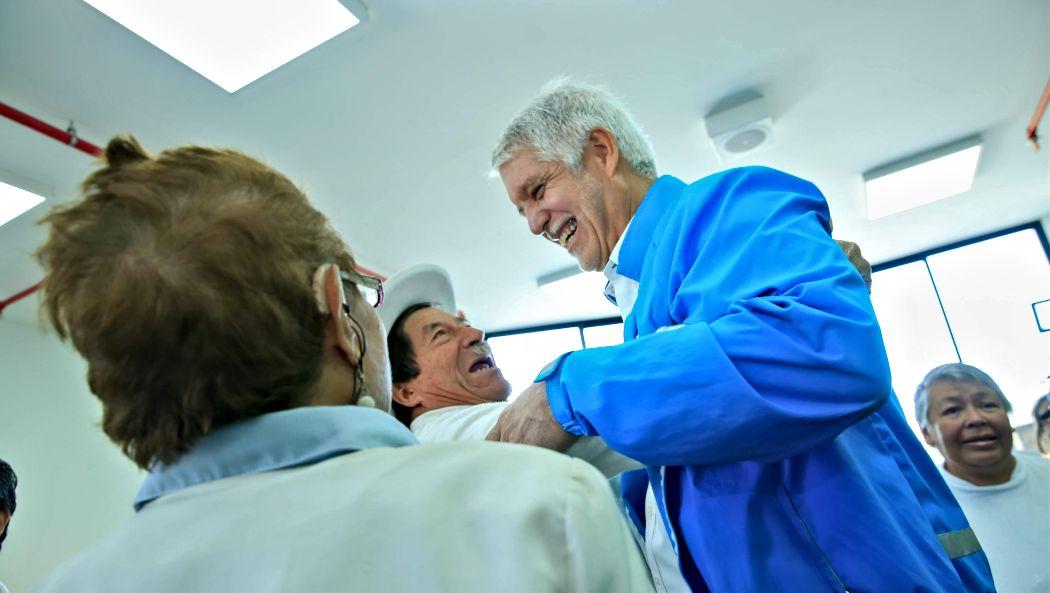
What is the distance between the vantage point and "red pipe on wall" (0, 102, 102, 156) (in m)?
2.87

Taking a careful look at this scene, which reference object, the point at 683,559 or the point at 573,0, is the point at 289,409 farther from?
the point at 573,0

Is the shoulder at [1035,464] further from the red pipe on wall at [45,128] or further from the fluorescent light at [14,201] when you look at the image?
the fluorescent light at [14,201]

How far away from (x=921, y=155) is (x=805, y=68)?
1.52 m

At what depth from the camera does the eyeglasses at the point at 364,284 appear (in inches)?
31.0

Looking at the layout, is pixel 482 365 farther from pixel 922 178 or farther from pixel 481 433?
pixel 922 178

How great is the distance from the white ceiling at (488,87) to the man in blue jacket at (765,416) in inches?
81.8

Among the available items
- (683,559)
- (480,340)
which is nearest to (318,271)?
(683,559)

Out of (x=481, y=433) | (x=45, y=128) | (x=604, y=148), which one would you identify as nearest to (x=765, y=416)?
(x=481, y=433)

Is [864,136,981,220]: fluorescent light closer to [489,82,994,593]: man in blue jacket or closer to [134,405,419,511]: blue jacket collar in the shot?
[489,82,994,593]: man in blue jacket

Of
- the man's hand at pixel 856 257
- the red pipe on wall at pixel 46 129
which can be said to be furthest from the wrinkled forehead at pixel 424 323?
the man's hand at pixel 856 257

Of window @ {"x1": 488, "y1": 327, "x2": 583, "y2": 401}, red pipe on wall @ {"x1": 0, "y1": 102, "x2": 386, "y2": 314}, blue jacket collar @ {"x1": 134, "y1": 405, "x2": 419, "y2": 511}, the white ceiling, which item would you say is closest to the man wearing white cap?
red pipe on wall @ {"x1": 0, "y1": 102, "x2": 386, "y2": 314}

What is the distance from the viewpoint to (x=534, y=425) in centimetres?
92

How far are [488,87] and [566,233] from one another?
1814 mm

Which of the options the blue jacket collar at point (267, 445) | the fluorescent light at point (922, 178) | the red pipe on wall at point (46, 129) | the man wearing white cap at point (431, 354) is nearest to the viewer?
the blue jacket collar at point (267, 445)
